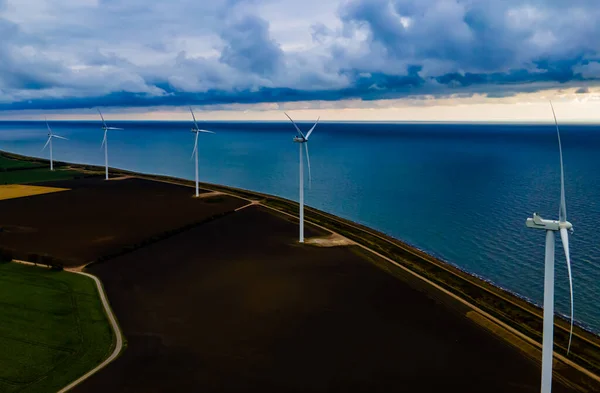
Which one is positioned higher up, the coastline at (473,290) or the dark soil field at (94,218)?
the dark soil field at (94,218)

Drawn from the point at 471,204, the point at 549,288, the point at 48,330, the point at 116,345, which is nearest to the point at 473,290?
the point at 549,288

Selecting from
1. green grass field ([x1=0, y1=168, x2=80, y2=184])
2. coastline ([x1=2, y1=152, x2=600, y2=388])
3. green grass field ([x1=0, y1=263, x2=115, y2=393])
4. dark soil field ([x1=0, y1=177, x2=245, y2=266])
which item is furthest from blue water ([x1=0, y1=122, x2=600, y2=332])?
green grass field ([x1=0, y1=263, x2=115, y2=393])

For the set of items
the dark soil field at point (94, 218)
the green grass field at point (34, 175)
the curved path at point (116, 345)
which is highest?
the green grass field at point (34, 175)

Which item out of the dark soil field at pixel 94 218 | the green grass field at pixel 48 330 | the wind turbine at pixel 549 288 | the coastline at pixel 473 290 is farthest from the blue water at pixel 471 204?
the green grass field at pixel 48 330

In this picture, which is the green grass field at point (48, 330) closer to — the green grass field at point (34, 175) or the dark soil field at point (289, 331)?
the dark soil field at point (289, 331)

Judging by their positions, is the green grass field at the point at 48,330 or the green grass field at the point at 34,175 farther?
the green grass field at the point at 34,175

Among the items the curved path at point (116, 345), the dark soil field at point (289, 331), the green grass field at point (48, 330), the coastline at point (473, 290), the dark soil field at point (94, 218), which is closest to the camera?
the curved path at point (116, 345)

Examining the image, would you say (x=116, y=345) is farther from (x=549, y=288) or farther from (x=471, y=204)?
(x=471, y=204)
